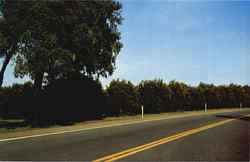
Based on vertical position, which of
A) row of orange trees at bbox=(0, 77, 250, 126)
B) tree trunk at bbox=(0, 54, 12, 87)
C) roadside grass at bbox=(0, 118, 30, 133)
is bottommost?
roadside grass at bbox=(0, 118, 30, 133)

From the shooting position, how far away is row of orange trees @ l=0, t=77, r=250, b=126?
58.5 feet

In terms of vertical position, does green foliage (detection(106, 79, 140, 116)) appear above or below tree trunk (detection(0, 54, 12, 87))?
below

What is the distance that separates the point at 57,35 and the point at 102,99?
8.86 m

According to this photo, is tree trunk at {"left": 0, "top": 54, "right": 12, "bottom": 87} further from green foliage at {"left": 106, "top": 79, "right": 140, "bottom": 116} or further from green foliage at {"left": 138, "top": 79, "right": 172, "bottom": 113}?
green foliage at {"left": 138, "top": 79, "right": 172, "bottom": 113}

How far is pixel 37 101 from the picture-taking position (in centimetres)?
1631

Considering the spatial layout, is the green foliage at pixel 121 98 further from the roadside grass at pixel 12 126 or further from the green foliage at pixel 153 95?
the roadside grass at pixel 12 126

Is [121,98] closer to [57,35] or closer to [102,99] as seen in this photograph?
[102,99]

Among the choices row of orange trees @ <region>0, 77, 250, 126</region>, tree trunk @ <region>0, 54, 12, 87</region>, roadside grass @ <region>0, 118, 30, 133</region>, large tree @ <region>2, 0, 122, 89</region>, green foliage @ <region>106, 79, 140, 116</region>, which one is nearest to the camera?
roadside grass @ <region>0, 118, 30, 133</region>

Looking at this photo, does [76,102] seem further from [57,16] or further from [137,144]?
[137,144]

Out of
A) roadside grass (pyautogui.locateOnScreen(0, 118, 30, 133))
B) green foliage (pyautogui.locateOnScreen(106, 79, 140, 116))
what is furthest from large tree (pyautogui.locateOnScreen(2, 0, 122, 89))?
green foliage (pyautogui.locateOnScreen(106, 79, 140, 116))

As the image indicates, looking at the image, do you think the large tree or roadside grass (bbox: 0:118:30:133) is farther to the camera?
the large tree

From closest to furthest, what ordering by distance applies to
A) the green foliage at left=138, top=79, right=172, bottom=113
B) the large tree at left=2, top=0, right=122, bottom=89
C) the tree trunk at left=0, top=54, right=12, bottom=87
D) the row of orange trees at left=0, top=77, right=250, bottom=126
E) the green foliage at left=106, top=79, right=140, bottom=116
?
the large tree at left=2, top=0, right=122, bottom=89
the tree trunk at left=0, top=54, right=12, bottom=87
the row of orange trees at left=0, top=77, right=250, bottom=126
the green foliage at left=106, top=79, right=140, bottom=116
the green foliage at left=138, top=79, right=172, bottom=113

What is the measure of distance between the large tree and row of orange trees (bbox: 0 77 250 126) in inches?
84.1

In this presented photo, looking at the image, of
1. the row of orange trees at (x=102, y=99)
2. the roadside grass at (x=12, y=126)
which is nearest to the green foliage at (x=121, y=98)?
the row of orange trees at (x=102, y=99)
